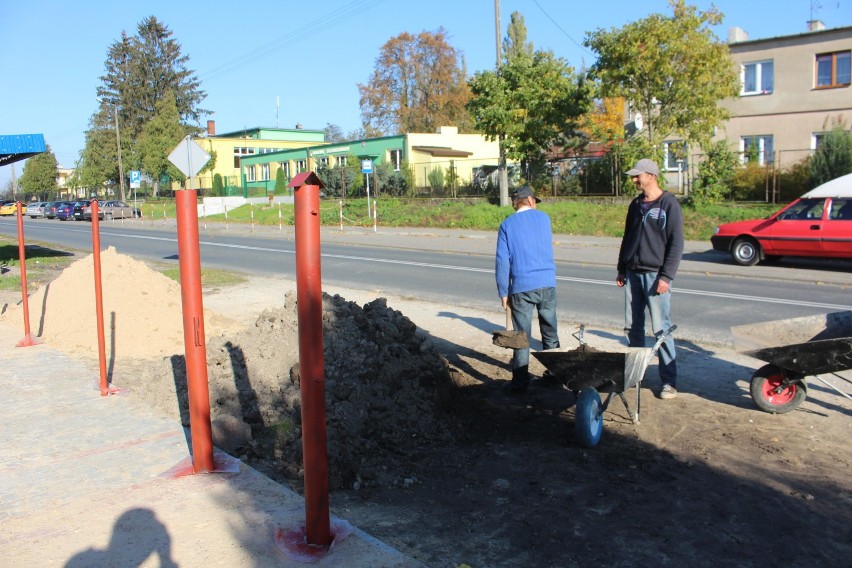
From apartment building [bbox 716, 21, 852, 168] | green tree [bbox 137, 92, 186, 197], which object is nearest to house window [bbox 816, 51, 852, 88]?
apartment building [bbox 716, 21, 852, 168]

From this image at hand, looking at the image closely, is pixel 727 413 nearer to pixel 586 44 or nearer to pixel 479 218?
pixel 586 44

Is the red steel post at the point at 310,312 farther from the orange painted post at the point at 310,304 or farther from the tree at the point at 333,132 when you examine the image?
the tree at the point at 333,132

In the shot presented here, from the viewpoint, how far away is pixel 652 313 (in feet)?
20.9

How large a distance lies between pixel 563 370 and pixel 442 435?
1.03m

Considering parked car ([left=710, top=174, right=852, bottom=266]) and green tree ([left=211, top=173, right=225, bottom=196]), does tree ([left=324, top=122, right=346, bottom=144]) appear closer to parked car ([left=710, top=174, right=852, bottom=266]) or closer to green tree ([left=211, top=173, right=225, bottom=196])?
green tree ([left=211, top=173, right=225, bottom=196])

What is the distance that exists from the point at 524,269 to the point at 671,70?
66.0 feet

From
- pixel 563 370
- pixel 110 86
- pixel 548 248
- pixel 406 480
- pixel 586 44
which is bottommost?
pixel 406 480

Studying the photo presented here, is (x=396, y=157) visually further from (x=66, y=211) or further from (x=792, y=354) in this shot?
(x=792, y=354)

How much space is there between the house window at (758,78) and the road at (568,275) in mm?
14529

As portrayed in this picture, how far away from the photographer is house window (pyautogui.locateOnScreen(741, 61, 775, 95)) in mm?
32406

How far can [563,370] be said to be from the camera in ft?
17.8

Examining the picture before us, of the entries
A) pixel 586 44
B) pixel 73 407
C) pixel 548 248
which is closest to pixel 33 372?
pixel 73 407

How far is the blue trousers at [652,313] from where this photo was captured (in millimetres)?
6293

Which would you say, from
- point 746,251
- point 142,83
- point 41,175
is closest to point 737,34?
point 746,251
